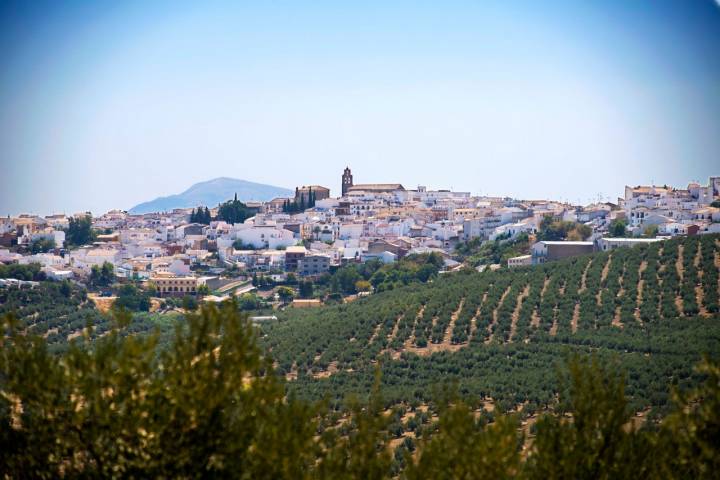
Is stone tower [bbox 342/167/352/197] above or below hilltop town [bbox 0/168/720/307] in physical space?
above

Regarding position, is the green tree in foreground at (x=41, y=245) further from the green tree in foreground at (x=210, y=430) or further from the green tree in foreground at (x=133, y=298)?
the green tree in foreground at (x=210, y=430)

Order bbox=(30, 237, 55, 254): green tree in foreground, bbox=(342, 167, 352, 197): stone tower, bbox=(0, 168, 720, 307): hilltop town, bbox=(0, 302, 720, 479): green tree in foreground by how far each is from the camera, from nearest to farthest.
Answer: bbox=(0, 302, 720, 479): green tree in foreground
bbox=(0, 168, 720, 307): hilltop town
bbox=(30, 237, 55, 254): green tree in foreground
bbox=(342, 167, 352, 197): stone tower

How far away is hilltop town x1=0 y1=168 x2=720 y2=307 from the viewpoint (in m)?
55.8

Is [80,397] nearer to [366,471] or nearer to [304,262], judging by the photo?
[366,471]

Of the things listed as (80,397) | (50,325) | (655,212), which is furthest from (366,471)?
(655,212)

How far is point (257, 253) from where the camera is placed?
65.6 m

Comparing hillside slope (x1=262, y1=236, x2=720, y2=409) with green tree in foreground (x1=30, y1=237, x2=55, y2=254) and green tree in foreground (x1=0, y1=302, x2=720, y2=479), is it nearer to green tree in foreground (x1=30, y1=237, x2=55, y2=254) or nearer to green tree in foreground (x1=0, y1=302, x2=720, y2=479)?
green tree in foreground (x1=0, y1=302, x2=720, y2=479)

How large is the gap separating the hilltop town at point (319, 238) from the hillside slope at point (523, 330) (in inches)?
341

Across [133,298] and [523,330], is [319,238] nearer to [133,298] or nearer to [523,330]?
[133,298]

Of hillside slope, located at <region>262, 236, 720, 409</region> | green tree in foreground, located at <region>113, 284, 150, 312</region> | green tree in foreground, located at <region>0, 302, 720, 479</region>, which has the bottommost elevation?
green tree in foreground, located at <region>113, 284, 150, 312</region>

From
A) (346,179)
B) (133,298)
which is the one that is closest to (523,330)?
(133,298)

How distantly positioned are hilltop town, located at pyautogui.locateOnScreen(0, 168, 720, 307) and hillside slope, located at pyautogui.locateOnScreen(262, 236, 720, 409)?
866 cm

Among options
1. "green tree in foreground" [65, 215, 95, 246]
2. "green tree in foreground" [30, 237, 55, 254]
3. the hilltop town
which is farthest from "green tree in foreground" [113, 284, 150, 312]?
"green tree in foreground" [65, 215, 95, 246]

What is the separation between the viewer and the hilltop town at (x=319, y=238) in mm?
55844
